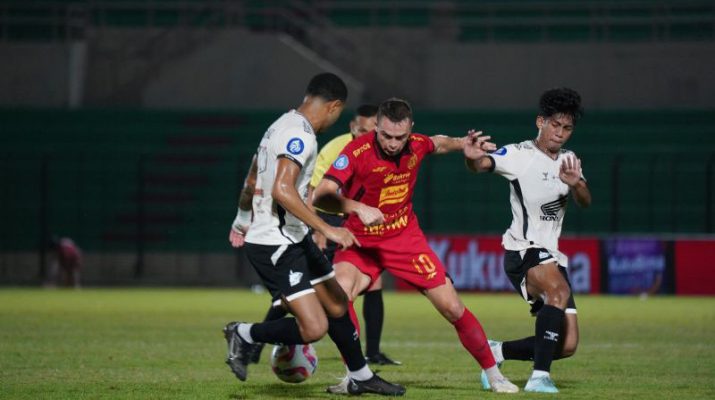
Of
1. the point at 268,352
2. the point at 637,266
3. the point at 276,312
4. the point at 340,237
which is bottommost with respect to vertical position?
the point at 637,266

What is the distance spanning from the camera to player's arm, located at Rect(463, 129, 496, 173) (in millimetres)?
8766

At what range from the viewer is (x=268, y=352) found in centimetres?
Answer: 1254

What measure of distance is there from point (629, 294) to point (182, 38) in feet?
48.6

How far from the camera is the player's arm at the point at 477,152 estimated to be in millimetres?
8766

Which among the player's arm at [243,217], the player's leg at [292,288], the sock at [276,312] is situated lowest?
the sock at [276,312]

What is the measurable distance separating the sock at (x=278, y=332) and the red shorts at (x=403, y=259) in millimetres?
921

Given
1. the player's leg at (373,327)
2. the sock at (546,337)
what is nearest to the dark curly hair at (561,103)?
the sock at (546,337)

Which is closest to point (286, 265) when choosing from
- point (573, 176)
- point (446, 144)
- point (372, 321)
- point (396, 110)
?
point (396, 110)

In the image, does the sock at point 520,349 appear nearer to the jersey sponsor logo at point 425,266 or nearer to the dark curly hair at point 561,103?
the jersey sponsor logo at point 425,266

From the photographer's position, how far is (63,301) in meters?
20.5

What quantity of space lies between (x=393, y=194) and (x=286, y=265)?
3.95 feet

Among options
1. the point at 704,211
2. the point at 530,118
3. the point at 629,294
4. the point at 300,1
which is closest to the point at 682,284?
the point at 629,294

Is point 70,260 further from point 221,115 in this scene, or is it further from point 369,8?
point 369,8

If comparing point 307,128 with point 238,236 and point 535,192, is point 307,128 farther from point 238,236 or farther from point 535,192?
point 535,192
